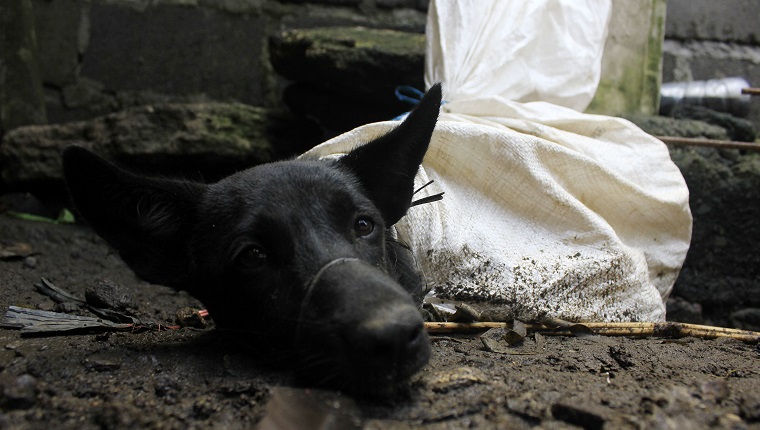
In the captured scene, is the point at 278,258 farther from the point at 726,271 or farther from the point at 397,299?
the point at 726,271

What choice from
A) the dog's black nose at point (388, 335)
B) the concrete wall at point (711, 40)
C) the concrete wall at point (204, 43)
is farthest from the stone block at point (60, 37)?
the concrete wall at point (711, 40)

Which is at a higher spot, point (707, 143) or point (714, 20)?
point (714, 20)

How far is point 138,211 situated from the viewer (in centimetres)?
227

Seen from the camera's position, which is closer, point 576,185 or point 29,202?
point 576,185

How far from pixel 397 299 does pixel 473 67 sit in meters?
2.57

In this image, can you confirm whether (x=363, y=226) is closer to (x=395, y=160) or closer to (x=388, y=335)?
(x=395, y=160)

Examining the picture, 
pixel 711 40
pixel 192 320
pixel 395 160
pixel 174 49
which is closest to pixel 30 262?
pixel 192 320

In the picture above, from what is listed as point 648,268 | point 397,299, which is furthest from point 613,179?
point 397,299

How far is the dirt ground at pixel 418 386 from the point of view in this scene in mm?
1539

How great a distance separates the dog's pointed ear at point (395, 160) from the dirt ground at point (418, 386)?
0.61m

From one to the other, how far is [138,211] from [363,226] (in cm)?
83

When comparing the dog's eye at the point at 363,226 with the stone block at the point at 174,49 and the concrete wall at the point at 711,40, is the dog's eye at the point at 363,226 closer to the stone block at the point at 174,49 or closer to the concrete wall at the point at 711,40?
the stone block at the point at 174,49

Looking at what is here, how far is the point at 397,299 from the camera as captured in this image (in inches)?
66.7

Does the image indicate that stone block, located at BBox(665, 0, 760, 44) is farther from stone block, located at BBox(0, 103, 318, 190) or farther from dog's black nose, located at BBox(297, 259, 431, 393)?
dog's black nose, located at BBox(297, 259, 431, 393)
